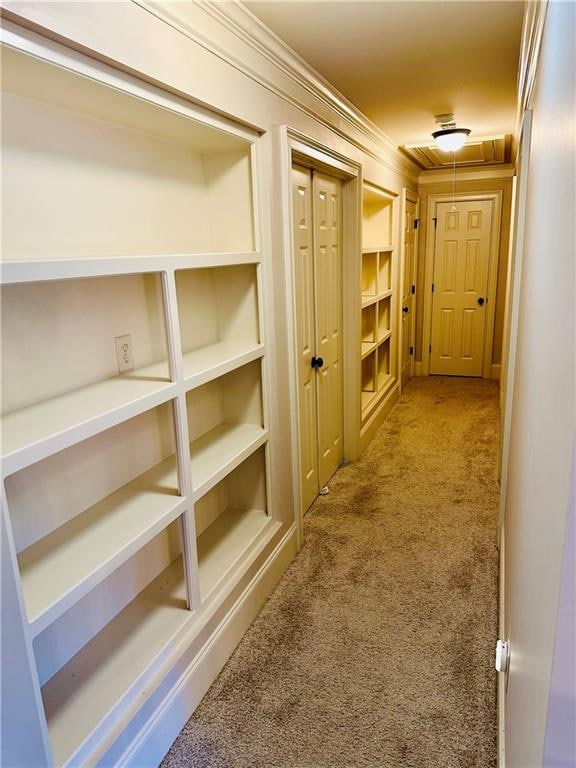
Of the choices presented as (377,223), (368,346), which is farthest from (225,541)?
(377,223)

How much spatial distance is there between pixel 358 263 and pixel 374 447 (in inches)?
59.7

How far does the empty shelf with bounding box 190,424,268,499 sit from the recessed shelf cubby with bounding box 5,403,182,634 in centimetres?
11

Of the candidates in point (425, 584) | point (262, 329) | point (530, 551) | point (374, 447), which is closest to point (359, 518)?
point (425, 584)

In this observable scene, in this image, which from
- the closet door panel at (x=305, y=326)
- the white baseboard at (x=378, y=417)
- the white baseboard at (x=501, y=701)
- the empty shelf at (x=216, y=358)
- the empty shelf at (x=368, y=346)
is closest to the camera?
the white baseboard at (x=501, y=701)

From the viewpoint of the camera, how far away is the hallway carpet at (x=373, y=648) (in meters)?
1.65

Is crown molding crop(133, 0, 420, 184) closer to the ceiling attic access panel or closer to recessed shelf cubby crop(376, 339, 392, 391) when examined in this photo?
the ceiling attic access panel

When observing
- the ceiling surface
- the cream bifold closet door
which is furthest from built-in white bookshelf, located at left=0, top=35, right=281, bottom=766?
the cream bifold closet door

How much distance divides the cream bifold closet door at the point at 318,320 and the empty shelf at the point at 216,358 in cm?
58

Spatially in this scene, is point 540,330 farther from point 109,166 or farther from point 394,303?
point 394,303

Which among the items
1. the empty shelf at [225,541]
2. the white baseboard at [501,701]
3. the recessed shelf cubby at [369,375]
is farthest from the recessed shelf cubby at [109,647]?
the recessed shelf cubby at [369,375]

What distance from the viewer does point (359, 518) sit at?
306 centimetres

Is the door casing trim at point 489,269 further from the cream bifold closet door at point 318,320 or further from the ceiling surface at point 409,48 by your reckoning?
the cream bifold closet door at point 318,320

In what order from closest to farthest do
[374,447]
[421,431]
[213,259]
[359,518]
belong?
[213,259] < [359,518] < [374,447] < [421,431]

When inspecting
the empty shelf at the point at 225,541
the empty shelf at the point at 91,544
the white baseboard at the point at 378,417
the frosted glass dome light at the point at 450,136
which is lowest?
the white baseboard at the point at 378,417
